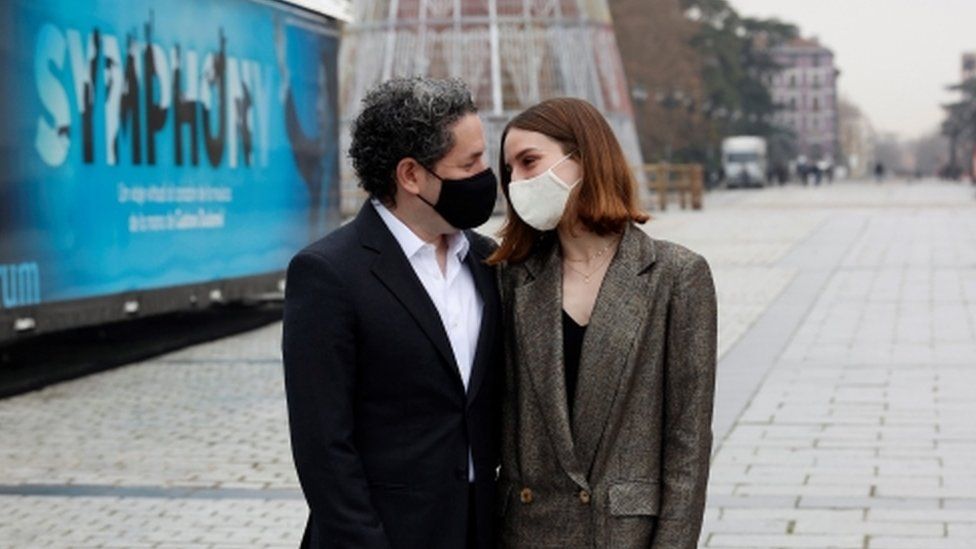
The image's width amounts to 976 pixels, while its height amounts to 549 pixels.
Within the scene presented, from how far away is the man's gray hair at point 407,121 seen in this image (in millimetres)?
3738

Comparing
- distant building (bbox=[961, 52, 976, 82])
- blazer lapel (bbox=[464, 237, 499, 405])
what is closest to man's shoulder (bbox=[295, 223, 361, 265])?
blazer lapel (bbox=[464, 237, 499, 405])

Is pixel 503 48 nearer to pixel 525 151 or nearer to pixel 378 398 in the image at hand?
pixel 525 151

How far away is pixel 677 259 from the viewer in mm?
3932

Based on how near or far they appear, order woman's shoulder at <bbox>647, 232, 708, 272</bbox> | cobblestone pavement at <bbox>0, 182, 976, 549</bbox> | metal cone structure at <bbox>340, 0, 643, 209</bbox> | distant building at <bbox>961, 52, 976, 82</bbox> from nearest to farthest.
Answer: woman's shoulder at <bbox>647, 232, 708, 272</bbox>
cobblestone pavement at <bbox>0, 182, 976, 549</bbox>
metal cone structure at <bbox>340, 0, 643, 209</bbox>
distant building at <bbox>961, 52, 976, 82</bbox>

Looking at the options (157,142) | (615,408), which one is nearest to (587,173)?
(615,408)

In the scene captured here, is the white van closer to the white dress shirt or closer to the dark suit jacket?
the white dress shirt

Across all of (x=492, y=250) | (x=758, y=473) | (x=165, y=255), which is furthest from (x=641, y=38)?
(x=492, y=250)

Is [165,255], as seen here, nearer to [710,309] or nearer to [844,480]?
[844,480]

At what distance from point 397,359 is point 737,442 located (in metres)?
7.09

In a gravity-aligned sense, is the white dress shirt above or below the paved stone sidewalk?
above

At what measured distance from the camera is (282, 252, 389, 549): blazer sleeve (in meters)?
3.70

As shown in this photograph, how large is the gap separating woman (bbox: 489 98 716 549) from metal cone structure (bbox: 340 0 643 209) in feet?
153

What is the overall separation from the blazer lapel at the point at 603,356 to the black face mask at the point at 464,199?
0.28 meters

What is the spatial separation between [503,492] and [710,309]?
20.9 inches
